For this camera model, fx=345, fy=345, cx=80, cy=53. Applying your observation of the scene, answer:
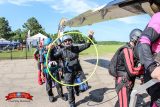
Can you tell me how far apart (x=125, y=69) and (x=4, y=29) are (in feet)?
388

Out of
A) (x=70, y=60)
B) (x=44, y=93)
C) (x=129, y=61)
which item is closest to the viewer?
(x=129, y=61)

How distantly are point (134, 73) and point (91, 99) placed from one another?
437 cm

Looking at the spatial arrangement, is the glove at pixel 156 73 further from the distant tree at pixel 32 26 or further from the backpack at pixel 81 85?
the distant tree at pixel 32 26

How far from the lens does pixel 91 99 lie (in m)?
10.3

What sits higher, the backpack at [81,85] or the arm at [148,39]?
the arm at [148,39]

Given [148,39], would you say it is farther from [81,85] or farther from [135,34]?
[81,85]

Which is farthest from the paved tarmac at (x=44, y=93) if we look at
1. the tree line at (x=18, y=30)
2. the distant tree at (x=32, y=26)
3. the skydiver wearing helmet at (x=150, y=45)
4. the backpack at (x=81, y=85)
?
the distant tree at (x=32, y=26)

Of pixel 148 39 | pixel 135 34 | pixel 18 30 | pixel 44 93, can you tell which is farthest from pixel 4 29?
pixel 148 39

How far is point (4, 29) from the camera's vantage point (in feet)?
397

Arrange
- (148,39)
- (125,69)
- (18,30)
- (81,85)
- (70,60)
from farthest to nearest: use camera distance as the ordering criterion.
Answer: (18,30) < (81,85) < (70,60) < (125,69) < (148,39)

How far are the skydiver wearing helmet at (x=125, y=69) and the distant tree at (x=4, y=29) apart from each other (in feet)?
379

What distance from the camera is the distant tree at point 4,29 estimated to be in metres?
119

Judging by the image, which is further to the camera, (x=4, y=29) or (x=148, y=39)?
(x=4, y=29)

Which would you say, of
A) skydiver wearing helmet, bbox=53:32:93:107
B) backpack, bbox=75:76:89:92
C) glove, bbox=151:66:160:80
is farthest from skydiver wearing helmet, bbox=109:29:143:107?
backpack, bbox=75:76:89:92
